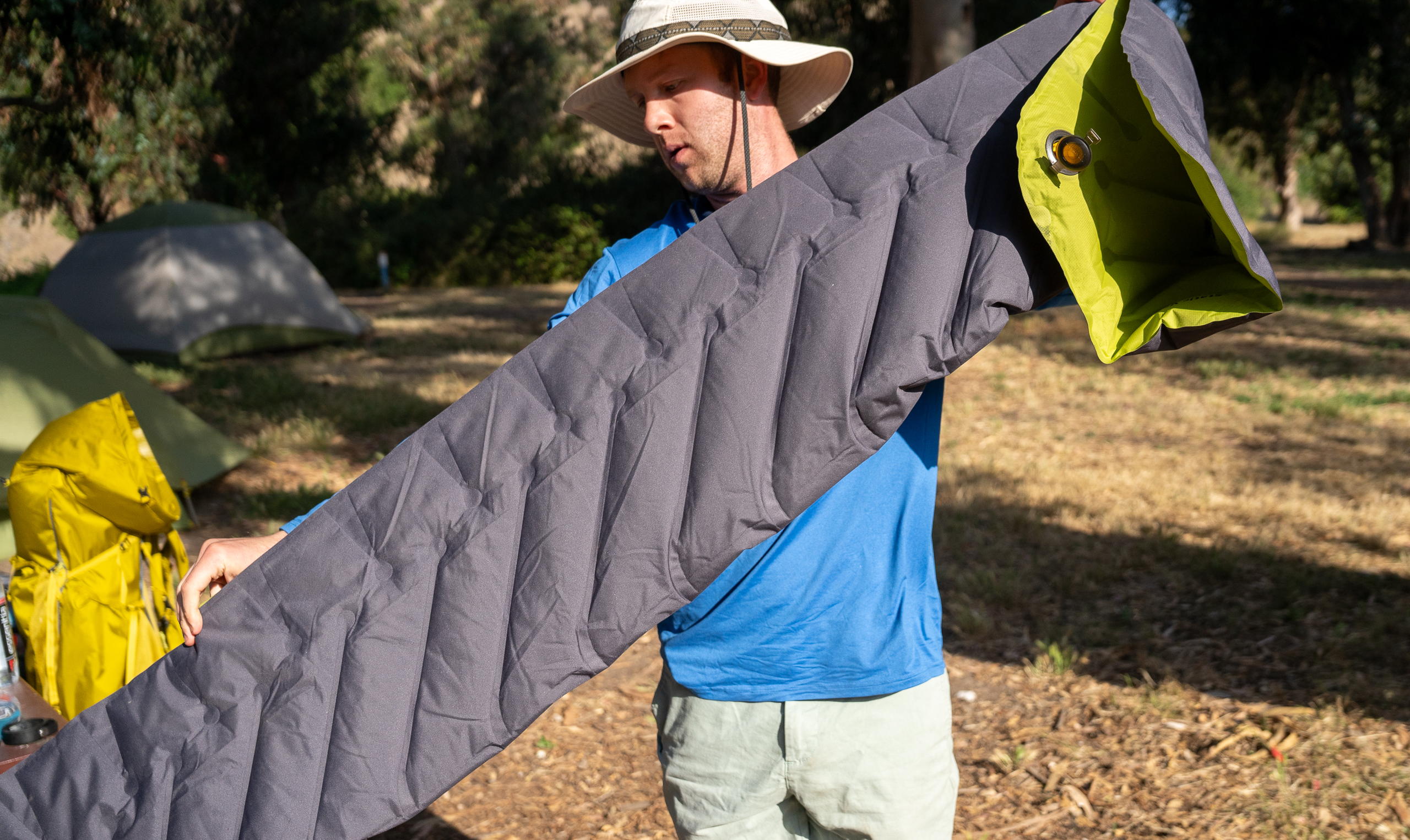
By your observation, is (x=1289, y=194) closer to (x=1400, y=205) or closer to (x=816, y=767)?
(x=1400, y=205)

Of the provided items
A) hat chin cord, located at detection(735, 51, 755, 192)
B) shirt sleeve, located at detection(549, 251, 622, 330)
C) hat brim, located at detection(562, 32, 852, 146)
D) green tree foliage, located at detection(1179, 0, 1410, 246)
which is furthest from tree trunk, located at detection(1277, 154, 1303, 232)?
shirt sleeve, located at detection(549, 251, 622, 330)

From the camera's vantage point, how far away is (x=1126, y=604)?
14.3 feet

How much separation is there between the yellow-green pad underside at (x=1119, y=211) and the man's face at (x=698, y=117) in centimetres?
55

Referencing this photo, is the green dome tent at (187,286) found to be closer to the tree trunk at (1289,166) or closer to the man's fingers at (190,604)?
the man's fingers at (190,604)

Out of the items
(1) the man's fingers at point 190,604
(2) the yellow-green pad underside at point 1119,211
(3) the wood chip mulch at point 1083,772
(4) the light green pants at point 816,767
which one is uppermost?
(2) the yellow-green pad underside at point 1119,211

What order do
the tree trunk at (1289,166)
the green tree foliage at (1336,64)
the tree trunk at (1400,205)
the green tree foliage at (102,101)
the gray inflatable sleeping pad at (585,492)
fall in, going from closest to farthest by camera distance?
the gray inflatable sleeping pad at (585,492) → the green tree foliage at (102,101) → the green tree foliage at (1336,64) → the tree trunk at (1400,205) → the tree trunk at (1289,166)

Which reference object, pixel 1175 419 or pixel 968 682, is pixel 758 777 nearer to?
pixel 968 682

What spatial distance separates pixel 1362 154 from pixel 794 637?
24.5m

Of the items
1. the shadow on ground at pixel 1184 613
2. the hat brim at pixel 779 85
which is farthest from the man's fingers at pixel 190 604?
the shadow on ground at pixel 1184 613

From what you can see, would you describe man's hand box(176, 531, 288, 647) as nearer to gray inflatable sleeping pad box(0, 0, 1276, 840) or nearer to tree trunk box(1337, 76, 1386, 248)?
gray inflatable sleeping pad box(0, 0, 1276, 840)

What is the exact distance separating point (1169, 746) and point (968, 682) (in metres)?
0.73

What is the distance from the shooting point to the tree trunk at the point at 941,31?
9.02 m

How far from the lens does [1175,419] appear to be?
23.6 ft

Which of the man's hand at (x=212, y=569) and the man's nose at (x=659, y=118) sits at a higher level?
the man's nose at (x=659, y=118)
